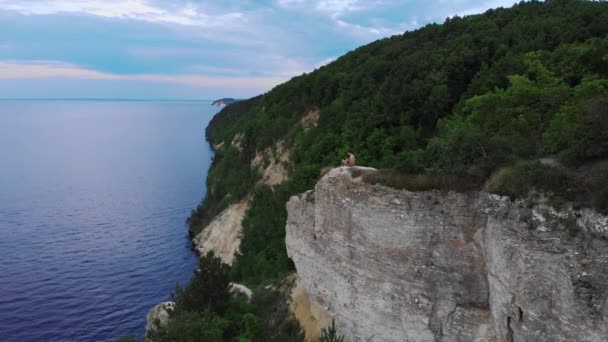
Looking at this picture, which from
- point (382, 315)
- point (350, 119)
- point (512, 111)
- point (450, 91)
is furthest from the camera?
point (350, 119)

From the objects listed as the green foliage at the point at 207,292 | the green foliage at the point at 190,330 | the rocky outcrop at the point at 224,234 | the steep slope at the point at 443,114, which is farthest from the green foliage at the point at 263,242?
the green foliage at the point at 190,330

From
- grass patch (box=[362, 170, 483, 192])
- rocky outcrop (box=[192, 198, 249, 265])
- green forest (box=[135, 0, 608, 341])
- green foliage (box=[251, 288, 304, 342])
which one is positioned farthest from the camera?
rocky outcrop (box=[192, 198, 249, 265])

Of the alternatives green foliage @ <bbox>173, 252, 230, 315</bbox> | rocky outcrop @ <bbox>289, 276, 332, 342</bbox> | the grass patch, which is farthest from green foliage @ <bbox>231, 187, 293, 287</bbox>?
the grass patch

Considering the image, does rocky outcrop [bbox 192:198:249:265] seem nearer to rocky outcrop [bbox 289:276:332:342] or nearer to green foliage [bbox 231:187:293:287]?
green foliage [bbox 231:187:293:287]

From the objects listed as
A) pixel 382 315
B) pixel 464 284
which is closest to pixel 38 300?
pixel 382 315

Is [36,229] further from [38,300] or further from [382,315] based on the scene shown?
[382,315]

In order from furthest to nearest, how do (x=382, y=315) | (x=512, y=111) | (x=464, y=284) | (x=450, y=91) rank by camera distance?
(x=450, y=91) → (x=512, y=111) → (x=382, y=315) → (x=464, y=284)

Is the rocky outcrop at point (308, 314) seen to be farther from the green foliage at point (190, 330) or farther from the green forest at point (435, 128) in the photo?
the green foliage at point (190, 330)
